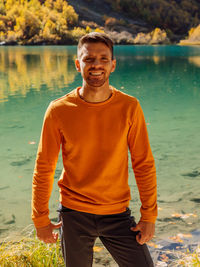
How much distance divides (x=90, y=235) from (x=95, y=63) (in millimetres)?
1005

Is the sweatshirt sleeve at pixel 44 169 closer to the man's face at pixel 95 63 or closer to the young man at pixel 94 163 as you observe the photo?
the young man at pixel 94 163

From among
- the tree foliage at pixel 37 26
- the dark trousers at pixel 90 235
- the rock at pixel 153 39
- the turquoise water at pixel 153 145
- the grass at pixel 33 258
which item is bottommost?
the rock at pixel 153 39

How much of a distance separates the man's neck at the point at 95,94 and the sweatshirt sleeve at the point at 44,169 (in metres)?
0.22

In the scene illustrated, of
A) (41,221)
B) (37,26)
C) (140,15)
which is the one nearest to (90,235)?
(41,221)

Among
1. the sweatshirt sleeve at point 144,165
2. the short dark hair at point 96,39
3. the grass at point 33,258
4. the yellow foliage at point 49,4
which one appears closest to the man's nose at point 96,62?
the short dark hair at point 96,39

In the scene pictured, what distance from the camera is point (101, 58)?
1.98 meters

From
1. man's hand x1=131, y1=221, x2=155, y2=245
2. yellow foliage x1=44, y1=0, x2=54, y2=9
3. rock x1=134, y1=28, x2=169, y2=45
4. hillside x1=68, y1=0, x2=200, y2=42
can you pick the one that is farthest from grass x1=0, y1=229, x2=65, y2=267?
yellow foliage x1=44, y1=0, x2=54, y2=9

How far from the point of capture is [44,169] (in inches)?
80.0

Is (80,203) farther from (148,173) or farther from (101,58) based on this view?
(101,58)

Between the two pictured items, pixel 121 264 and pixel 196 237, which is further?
pixel 196 237

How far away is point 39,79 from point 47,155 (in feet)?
62.0

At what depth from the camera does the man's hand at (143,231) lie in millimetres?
1924

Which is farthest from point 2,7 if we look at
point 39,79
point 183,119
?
point 183,119

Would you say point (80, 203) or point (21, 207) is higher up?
point (80, 203)
